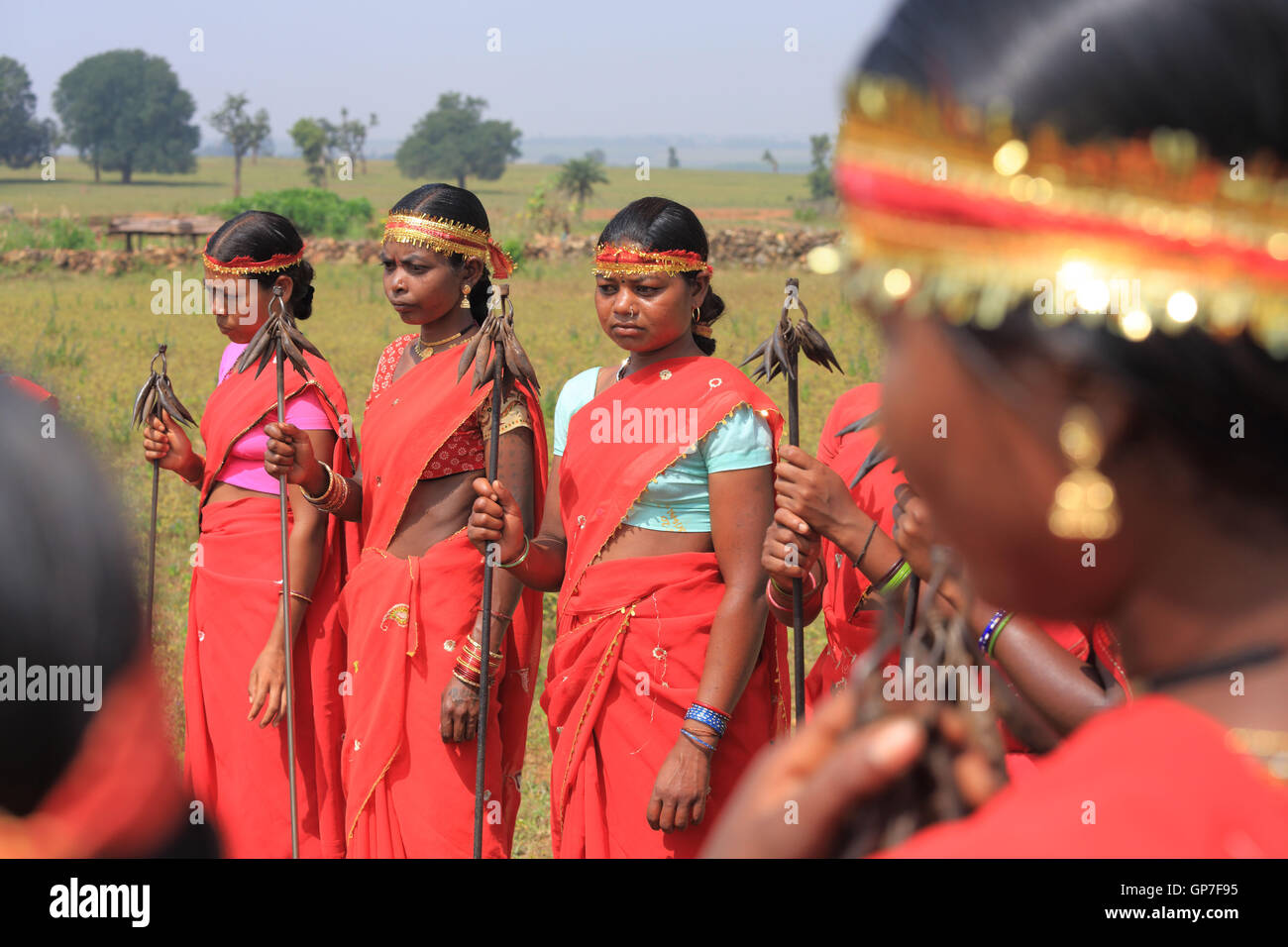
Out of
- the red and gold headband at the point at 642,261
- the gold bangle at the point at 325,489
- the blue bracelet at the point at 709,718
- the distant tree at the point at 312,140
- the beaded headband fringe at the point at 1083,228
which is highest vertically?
the distant tree at the point at 312,140

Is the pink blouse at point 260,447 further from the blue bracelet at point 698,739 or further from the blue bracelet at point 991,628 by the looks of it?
the blue bracelet at point 991,628

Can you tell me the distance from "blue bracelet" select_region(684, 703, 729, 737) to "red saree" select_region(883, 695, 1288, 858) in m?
2.48

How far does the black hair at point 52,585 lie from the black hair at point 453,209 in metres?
3.22

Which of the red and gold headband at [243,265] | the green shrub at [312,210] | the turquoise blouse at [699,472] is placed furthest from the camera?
the green shrub at [312,210]

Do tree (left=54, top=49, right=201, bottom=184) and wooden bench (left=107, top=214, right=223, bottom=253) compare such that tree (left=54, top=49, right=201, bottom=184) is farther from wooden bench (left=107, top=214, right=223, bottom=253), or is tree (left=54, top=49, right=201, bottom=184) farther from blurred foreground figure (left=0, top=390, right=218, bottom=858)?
blurred foreground figure (left=0, top=390, right=218, bottom=858)

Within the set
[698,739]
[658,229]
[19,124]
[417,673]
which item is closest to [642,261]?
[658,229]

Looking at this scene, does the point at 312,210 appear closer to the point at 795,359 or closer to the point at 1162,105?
the point at 795,359

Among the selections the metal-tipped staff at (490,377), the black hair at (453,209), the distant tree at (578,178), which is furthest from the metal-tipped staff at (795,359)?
the distant tree at (578,178)

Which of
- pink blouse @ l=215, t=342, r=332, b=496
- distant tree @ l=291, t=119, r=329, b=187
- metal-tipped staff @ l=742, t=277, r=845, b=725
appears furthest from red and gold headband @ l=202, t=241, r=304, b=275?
distant tree @ l=291, t=119, r=329, b=187

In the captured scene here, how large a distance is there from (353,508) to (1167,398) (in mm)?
3689

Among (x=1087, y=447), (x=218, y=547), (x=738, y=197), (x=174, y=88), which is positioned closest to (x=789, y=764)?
(x=1087, y=447)

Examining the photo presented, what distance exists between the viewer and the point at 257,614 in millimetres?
4418

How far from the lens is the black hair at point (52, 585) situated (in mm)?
929

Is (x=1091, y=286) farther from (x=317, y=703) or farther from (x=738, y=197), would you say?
(x=738, y=197)
